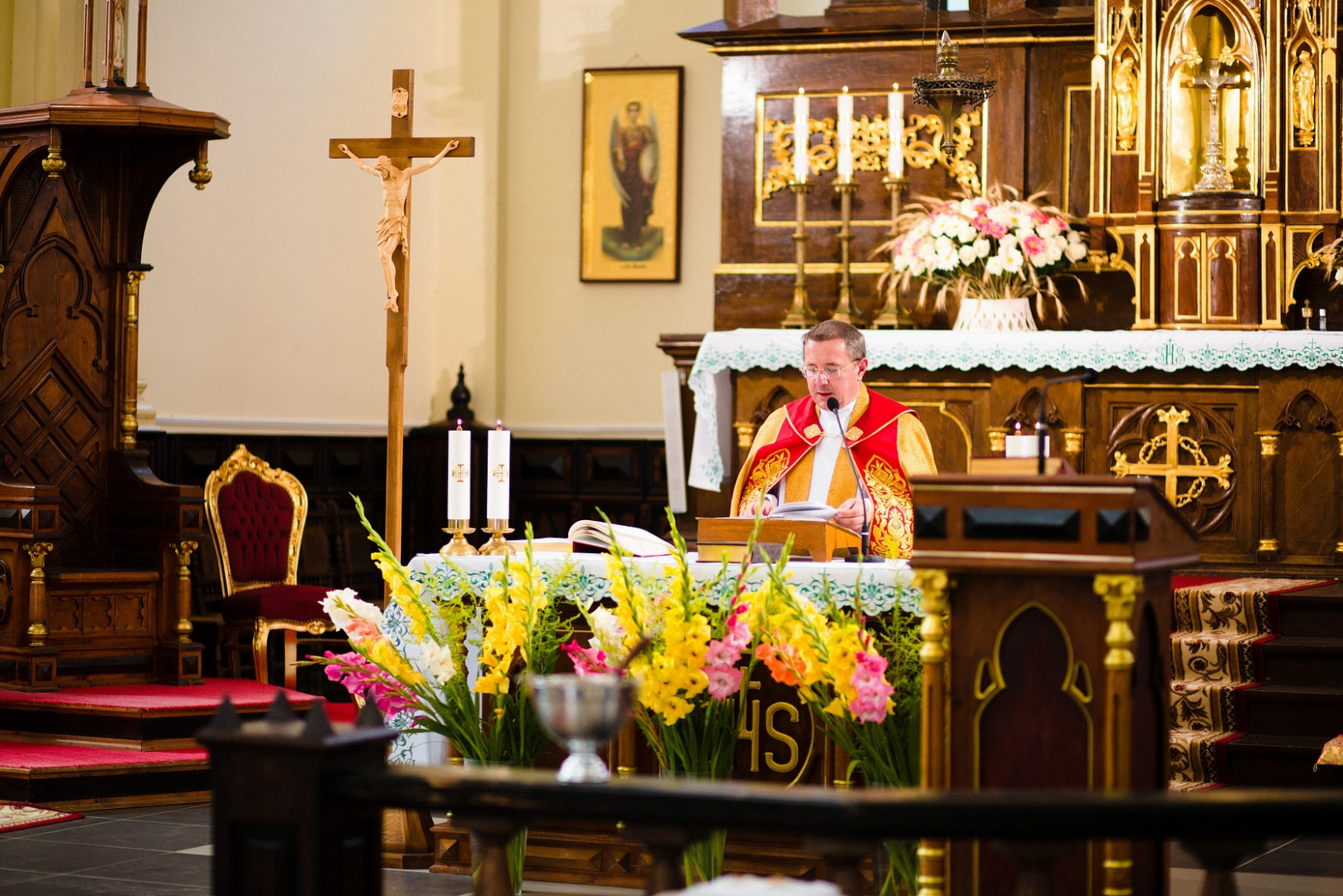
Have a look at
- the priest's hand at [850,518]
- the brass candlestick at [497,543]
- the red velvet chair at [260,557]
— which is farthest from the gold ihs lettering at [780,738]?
the red velvet chair at [260,557]

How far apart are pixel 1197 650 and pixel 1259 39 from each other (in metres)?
3.30

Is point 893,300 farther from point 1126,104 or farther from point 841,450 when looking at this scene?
point 841,450

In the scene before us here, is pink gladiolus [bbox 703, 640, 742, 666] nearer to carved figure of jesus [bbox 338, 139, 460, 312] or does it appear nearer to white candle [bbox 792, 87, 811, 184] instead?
carved figure of jesus [bbox 338, 139, 460, 312]

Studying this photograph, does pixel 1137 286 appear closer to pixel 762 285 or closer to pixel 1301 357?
pixel 1301 357

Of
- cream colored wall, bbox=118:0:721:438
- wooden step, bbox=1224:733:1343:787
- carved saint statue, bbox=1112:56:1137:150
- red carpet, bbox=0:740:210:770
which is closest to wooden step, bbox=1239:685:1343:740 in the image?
wooden step, bbox=1224:733:1343:787

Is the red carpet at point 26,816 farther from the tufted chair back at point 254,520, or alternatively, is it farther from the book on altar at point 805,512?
the book on altar at point 805,512

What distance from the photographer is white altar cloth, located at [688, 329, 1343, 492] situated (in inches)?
303

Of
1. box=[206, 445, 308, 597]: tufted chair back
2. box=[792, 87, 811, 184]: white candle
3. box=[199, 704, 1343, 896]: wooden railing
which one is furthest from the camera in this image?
box=[206, 445, 308, 597]: tufted chair back

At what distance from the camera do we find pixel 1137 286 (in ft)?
28.0

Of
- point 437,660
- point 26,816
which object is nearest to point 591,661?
point 437,660

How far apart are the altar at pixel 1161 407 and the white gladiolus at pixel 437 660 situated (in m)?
3.57

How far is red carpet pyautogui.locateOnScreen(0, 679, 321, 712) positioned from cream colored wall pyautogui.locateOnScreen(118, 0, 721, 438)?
2664mm

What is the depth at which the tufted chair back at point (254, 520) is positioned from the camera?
342 inches

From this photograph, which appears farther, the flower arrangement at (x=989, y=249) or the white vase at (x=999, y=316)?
the white vase at (x=999, y=316)
